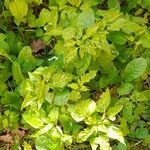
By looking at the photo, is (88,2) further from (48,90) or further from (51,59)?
(48,90)

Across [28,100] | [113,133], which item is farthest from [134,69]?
[28,100]

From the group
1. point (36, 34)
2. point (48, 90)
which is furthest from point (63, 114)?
point (36, 34)

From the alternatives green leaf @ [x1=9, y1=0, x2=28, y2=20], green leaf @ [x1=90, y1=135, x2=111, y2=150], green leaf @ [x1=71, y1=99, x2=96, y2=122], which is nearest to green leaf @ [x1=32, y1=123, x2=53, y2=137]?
green leaf @ [x1=71, y1=99, x2=96, y2=122]

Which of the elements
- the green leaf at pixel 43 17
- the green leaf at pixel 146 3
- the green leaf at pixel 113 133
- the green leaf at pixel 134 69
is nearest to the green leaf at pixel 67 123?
the green leaf at pixel 113 133

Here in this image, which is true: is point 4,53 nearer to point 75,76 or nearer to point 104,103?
point 75,76

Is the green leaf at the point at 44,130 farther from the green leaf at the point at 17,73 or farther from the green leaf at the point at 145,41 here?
the green leaf at the point at 145,41
